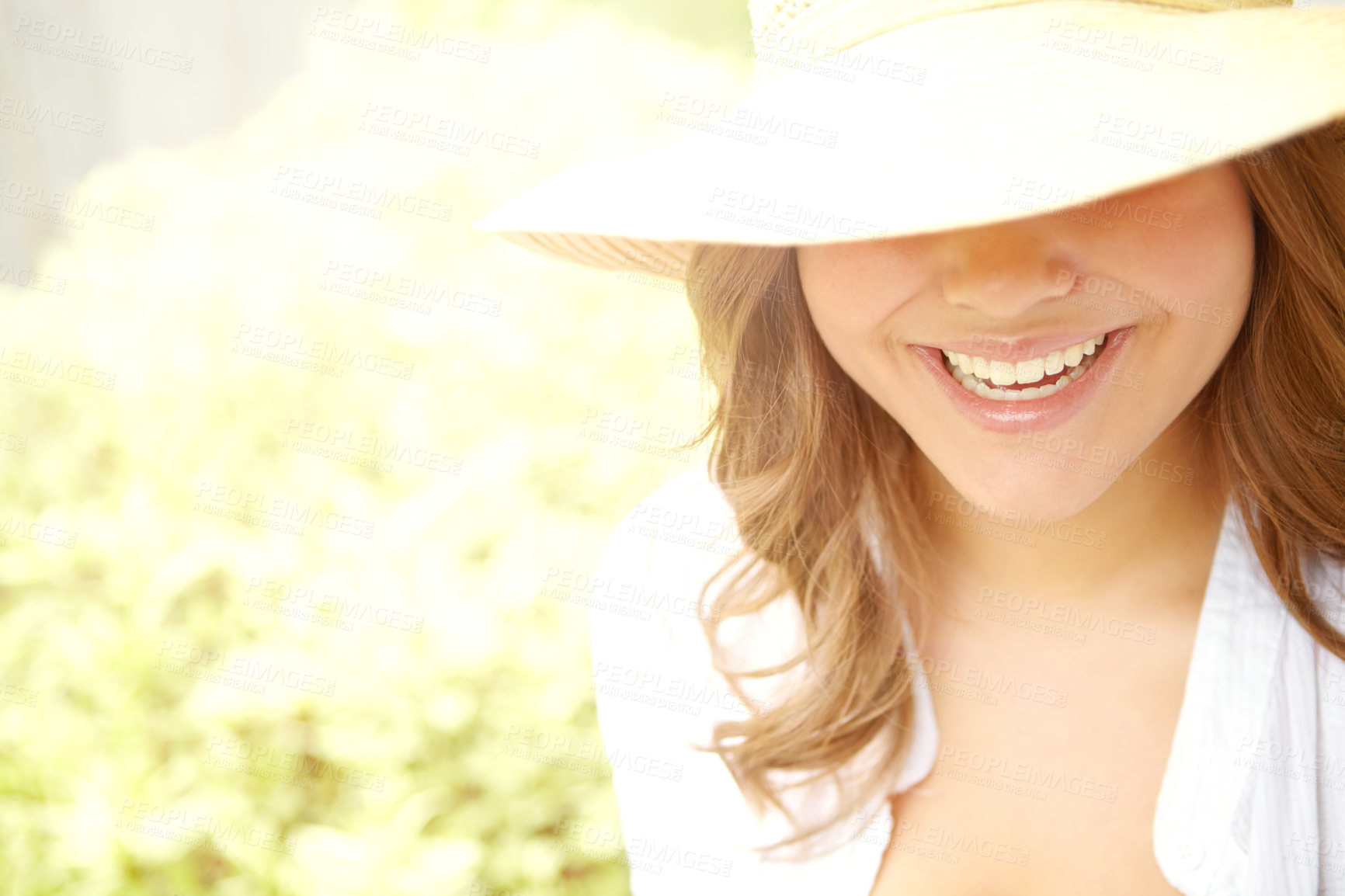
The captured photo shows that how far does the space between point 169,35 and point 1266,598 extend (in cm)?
357

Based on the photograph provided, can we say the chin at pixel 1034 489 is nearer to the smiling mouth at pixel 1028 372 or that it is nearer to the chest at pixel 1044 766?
the smiling mouth at pixel 1028 372

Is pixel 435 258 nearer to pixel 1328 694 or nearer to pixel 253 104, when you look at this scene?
pixel 253 104

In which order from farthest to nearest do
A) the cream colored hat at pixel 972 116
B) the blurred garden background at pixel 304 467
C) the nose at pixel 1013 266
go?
the blurred garden background at pixel 304 467 < the nose at pixel 1013 266 < the cream colored hat at pixel 972 116

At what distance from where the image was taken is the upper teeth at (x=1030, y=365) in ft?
2.96

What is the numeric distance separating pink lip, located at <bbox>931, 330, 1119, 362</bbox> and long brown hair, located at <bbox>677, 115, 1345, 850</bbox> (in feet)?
0.93

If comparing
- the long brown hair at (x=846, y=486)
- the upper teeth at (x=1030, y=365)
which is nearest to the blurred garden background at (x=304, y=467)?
the long brown hair at (x=846, y=486)

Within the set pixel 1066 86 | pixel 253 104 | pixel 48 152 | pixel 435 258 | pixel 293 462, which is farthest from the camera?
pixel 253 104

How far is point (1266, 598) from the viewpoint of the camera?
44.6 inches

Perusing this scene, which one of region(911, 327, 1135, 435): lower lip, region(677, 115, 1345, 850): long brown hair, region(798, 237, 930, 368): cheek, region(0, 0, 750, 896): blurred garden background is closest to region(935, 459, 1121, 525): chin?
region(911, 327, 1135, 435): lower lip

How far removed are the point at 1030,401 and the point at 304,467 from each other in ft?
6.23

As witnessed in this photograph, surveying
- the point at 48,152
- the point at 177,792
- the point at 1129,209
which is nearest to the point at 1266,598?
the point at 1129,209

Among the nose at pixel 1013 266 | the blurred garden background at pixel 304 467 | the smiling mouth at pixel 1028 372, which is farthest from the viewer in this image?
the blurred garden background at pixel 304 467

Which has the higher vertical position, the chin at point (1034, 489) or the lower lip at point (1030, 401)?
the lower lip at point (1030, 401)

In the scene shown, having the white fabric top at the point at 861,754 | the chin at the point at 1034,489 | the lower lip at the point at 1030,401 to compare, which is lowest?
the white fabric top at the point at 861,754
